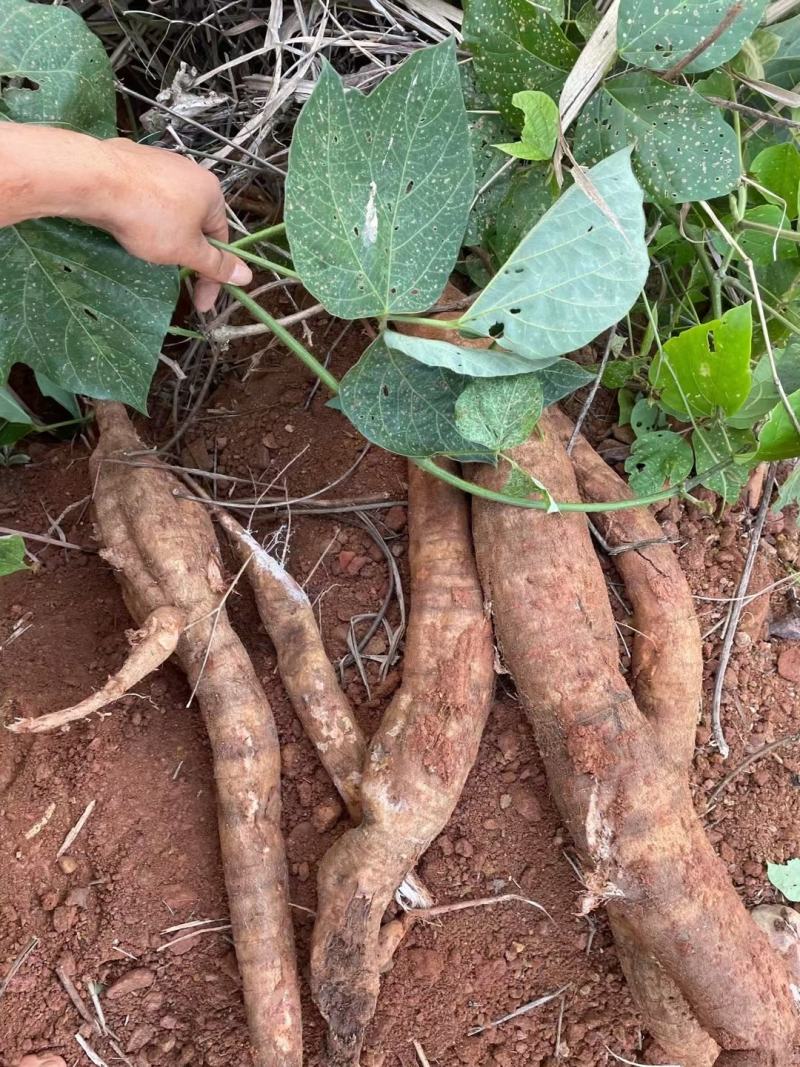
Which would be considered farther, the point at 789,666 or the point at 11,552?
the point at 789,666

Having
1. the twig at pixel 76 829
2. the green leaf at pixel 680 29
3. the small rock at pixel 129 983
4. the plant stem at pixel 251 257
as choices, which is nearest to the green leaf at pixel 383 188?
the plant stem at pixel 251 257

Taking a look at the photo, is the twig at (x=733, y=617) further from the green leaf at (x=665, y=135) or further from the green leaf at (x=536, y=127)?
the green leaf at (x=536, y=127)

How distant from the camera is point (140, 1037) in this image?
1.12 meters

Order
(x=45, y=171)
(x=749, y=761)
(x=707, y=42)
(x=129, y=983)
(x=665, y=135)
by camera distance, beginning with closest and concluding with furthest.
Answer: (x=45, y=171)
(x=707, y=42)
(x=665, y=135)
(x=129, y=983)
(x=749, y=761)

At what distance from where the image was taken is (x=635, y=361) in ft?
3.93

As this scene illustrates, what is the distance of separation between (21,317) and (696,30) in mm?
898

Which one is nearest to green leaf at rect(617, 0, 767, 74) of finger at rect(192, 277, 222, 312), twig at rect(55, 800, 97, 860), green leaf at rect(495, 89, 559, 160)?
green leaf at rect(495, 89, 559, 160)

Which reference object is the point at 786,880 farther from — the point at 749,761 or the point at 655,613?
the point at 655,613

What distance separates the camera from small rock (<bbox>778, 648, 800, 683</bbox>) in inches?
51.0

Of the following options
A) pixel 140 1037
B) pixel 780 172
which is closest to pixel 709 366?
pixel 780 172

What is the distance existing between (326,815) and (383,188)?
866 mm

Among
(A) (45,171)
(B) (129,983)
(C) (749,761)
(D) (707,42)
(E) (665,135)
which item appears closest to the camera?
(A) (45,171)

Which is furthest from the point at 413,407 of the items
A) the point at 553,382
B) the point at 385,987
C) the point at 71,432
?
the point at 385,987

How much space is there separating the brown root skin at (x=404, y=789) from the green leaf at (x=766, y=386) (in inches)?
16.9
